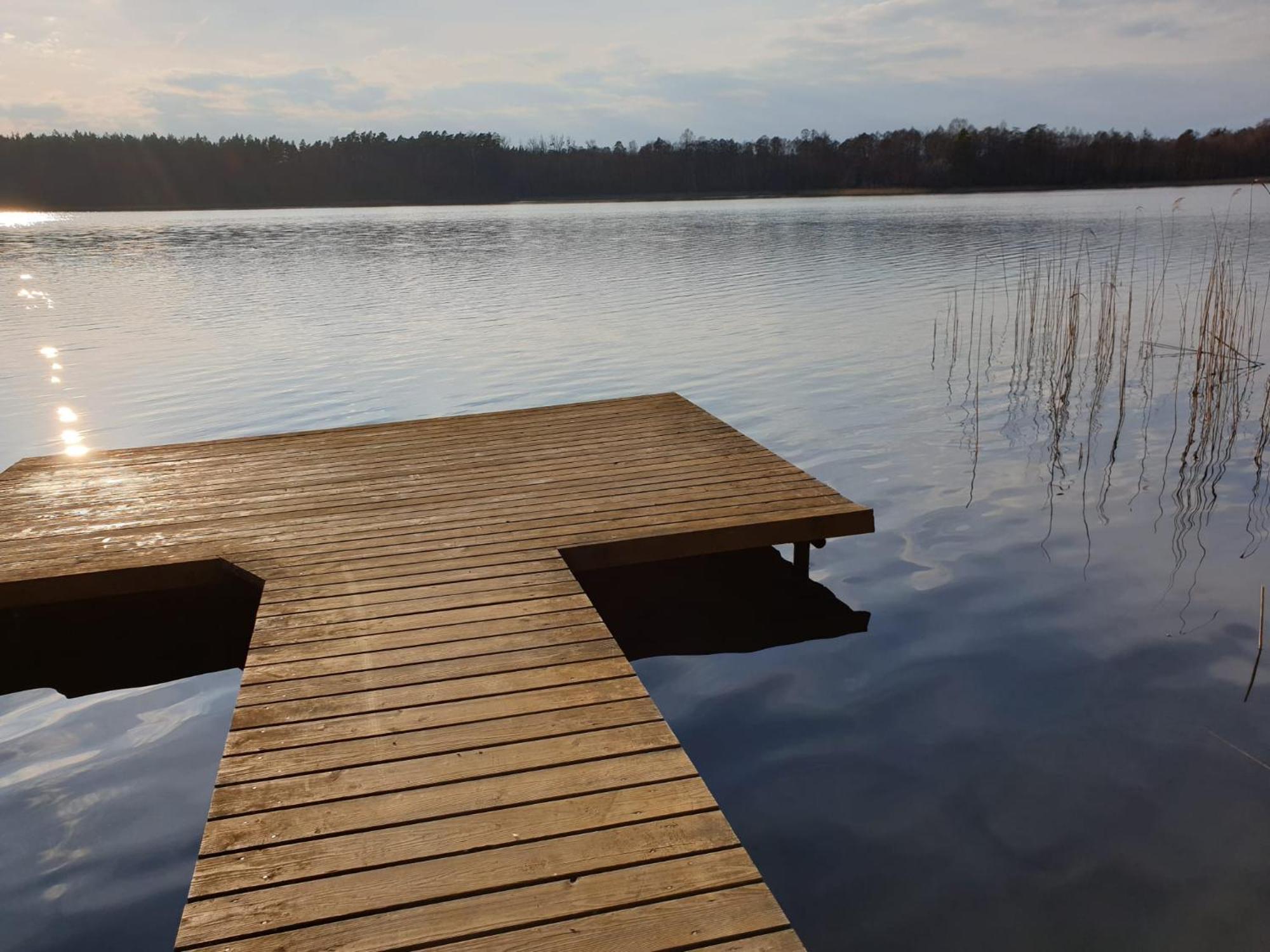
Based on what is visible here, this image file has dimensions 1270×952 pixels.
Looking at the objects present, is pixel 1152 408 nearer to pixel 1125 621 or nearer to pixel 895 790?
pixel 1125 621

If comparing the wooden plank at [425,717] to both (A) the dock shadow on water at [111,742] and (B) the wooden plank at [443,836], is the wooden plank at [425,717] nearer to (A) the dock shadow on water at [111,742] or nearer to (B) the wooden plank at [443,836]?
(B) the wooden plank at [443,836]

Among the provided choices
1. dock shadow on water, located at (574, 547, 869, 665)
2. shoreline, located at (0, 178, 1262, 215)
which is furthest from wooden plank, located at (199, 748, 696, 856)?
shoreline, located at (0, 178, 1262, 215)

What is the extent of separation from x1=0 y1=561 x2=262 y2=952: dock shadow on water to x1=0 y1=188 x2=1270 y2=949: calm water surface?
1 centimetres

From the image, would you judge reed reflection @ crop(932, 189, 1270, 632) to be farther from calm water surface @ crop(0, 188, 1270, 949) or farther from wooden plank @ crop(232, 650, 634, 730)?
wooden plank @ crop(232, 650, 634, 730)

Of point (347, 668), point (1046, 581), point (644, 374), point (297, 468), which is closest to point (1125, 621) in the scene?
point (1046, 581)

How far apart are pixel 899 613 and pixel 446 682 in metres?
2.09

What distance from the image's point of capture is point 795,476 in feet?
13.5

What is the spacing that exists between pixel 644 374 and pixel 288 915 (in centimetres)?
704

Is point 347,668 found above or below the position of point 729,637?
above

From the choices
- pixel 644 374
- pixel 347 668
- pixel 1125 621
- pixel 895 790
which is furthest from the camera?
pixel 644 374

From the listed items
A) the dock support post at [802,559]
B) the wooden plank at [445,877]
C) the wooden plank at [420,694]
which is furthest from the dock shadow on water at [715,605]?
the wooden plank at [445,877]

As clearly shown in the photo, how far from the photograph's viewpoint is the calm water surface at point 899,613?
7.52ft

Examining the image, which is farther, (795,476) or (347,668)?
(795,476)

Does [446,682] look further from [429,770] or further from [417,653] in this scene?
[429,770]
